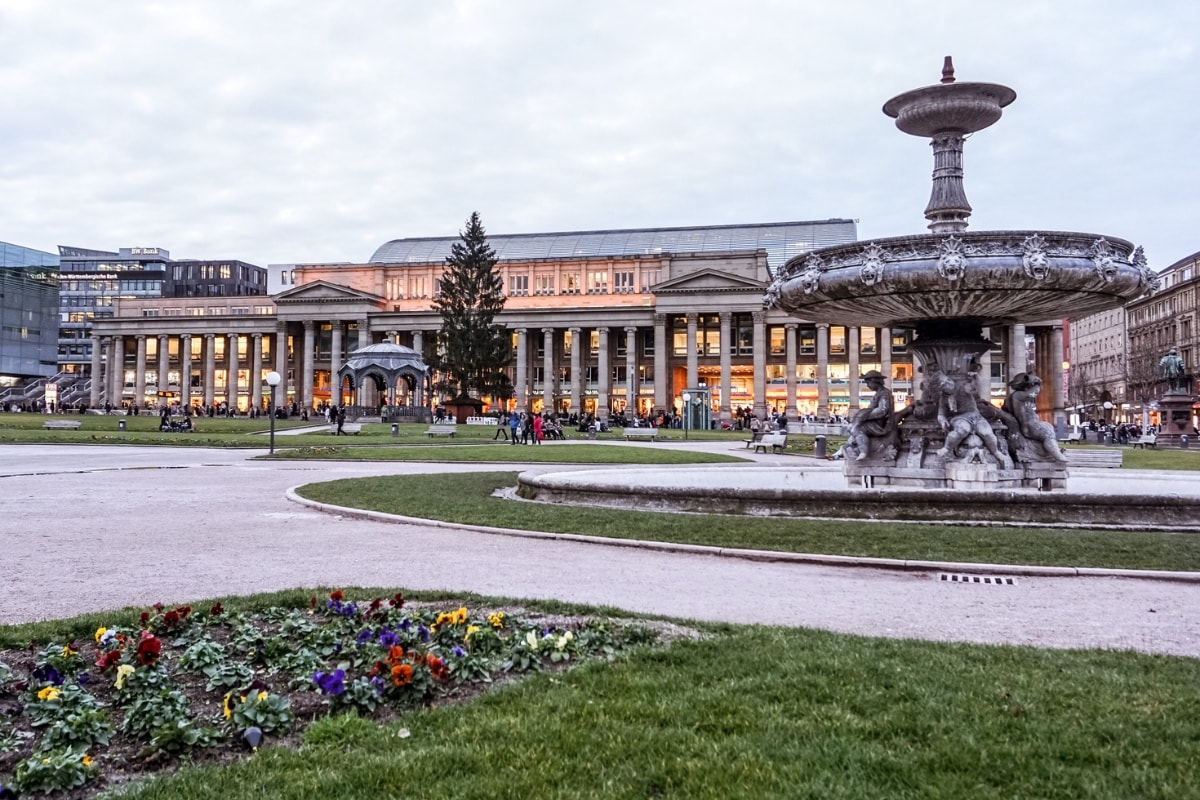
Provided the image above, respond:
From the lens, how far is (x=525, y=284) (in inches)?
4131

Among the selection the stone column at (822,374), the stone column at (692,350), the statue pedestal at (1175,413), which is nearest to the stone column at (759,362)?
the stone column at (692,350)

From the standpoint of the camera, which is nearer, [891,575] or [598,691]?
[598,691]

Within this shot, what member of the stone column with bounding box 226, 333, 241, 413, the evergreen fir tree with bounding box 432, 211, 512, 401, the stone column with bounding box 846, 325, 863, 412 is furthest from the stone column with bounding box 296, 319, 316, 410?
the stone column with bounding box 846, 325, 863, 412

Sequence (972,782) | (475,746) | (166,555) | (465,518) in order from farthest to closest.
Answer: (465,518)
(166,555)
(475,746)
(972,782)

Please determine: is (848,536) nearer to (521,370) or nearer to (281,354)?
(521,370)

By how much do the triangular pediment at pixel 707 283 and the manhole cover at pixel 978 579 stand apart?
273ft

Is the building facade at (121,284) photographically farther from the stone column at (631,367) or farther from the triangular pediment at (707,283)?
the triangular pediment at (707,283)

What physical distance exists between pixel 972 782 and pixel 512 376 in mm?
103749

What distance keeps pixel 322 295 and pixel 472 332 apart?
34.8m

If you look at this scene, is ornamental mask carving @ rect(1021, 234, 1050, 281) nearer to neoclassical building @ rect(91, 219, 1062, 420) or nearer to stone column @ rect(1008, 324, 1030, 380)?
neoclassical building @ rect(91, 219, 1062, 420)

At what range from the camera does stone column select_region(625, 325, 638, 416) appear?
8856cm

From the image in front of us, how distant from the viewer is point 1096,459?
84.1 feet

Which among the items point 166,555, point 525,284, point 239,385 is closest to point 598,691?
point 166,555

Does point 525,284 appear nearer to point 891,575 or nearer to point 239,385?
point 239,385
